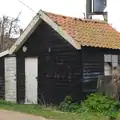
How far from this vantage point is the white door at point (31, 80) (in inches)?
Answer: 739

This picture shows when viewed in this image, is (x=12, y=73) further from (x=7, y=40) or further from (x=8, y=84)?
(x=7, y=40)

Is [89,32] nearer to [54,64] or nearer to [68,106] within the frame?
[54,64]

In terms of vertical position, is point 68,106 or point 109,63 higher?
point 109,63

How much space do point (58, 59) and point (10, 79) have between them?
3.69 metres

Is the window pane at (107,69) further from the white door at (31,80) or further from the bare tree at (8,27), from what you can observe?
the bare tree at (8,27)

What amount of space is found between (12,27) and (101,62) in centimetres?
2861

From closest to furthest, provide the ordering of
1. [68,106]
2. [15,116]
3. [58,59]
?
[15,116] → [68,106] → [58,59]

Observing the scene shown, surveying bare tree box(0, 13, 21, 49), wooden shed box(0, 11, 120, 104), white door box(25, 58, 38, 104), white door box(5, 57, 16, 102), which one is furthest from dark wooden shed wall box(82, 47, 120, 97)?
bare tree box(0, 13, 21, 49)

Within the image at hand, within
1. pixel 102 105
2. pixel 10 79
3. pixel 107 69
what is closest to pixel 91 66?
pixel 107 69

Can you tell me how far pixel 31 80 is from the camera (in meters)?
19.0

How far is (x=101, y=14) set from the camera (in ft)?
73.8

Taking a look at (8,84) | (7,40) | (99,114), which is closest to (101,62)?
(99,114)

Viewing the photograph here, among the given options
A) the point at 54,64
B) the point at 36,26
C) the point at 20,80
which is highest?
the point at 36,26

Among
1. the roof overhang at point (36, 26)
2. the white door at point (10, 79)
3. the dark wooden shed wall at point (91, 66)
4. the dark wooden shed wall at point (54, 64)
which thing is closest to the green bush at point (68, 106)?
the dark wooden shed wall at point (54, 64)
